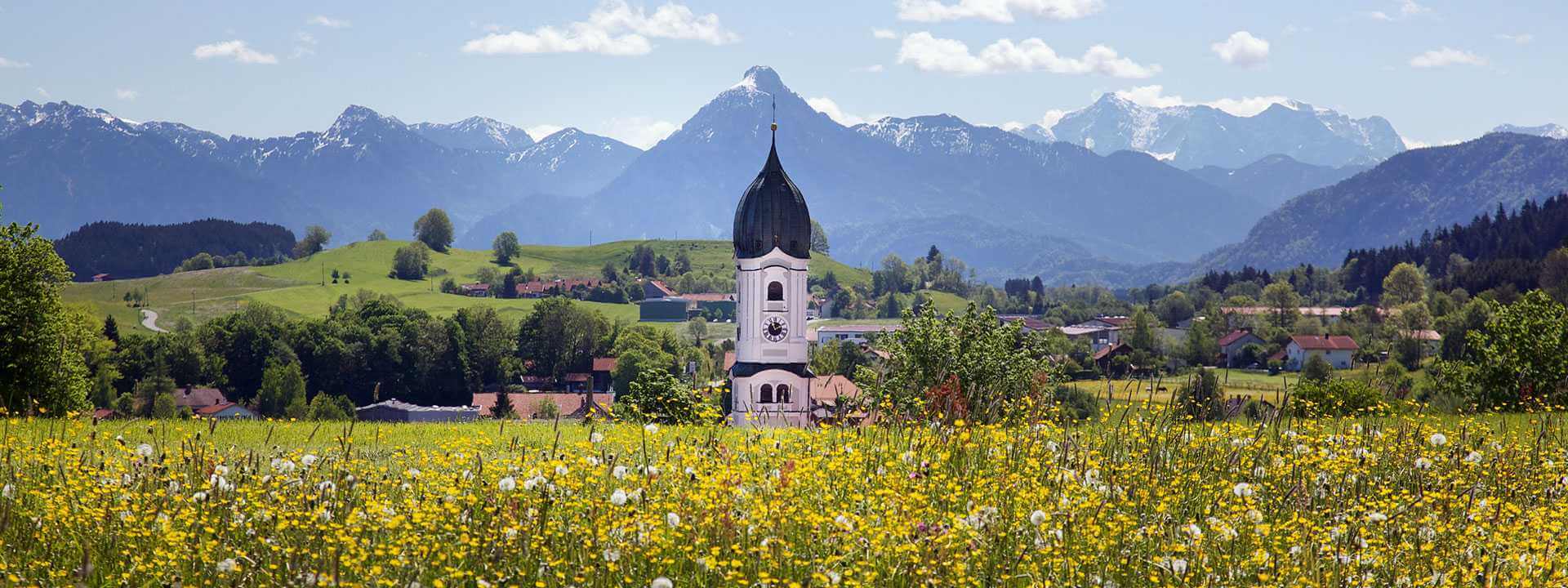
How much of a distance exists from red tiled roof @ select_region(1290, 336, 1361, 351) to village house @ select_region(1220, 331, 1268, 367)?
5503 mm

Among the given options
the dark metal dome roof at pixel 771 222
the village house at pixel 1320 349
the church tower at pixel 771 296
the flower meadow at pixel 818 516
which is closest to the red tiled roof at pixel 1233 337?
the village house at pixel 1320 349

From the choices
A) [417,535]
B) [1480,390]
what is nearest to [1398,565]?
[417,535]

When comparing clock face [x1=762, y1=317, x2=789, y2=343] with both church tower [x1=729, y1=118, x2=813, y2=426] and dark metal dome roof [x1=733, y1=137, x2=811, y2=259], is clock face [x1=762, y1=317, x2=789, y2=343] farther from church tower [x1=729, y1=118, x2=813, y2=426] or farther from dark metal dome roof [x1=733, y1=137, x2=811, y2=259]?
dark metal dome roof [x1=733, y1=137, x2=811, y2=259]

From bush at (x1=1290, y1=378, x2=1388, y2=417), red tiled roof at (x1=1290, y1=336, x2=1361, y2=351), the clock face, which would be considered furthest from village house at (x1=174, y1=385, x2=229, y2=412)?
red tiled roof at (x1=1290, y1=336, x2=1361, y2=351)

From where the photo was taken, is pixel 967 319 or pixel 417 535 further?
pixel 967 319

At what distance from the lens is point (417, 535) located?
8633 mm

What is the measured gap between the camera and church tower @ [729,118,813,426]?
2990 inches

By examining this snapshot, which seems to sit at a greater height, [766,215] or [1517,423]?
[766,215]

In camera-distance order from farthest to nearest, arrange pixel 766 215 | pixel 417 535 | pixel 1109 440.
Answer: pixel 766 215 < pixel 1109 440 < pixel 417 535

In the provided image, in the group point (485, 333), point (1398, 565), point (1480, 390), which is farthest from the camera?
point (485, 333)

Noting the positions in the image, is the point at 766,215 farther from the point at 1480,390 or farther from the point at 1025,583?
the point at 1025,583

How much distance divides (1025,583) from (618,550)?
261 cm

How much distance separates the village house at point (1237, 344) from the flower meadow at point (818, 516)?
157280 millimetres

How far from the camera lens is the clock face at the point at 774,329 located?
76.2 meters
